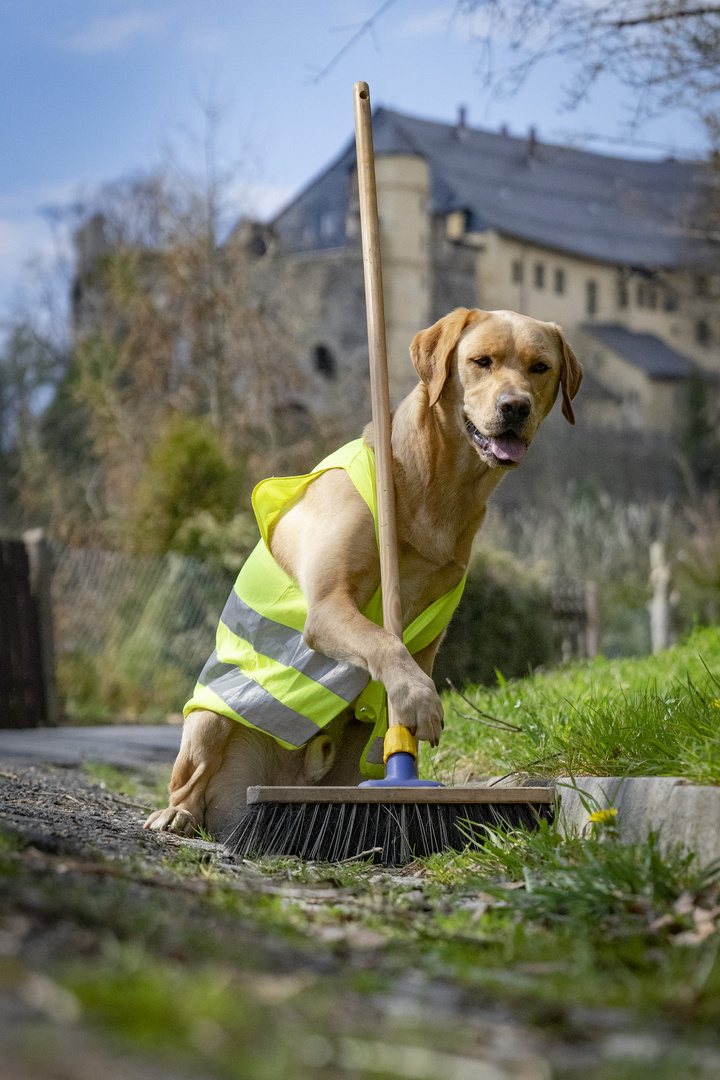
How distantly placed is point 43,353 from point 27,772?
35128 millimetres

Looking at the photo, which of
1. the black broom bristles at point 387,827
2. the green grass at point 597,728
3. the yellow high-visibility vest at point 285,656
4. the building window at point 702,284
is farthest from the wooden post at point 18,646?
the building window at point 702,284

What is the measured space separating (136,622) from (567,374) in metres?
8.20

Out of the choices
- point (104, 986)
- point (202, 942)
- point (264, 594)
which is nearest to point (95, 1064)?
point (104, 986)

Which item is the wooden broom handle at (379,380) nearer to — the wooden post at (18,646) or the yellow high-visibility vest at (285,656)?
the yellow high-visibility vest at (285,656)

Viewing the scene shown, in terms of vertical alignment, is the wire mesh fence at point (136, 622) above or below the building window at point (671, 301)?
below

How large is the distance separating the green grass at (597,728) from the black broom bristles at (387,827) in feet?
0.96

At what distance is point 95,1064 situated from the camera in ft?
3.61

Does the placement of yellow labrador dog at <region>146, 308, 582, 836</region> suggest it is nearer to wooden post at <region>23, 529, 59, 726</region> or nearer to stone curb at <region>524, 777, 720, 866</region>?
stone curb at <region>524, 777, 720, 866</region>

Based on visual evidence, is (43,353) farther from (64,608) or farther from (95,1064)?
(95,1064)

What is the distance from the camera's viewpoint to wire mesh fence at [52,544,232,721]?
10891 mm

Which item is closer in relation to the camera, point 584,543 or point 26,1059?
point 26,1059

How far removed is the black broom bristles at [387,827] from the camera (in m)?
3.05

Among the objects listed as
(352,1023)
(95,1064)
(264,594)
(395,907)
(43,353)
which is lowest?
(395,907)

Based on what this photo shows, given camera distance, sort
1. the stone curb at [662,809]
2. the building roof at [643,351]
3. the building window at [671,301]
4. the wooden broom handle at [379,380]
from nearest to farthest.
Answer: the stone curb at [662,809] < the wooden broom handle at [379,380] < the building roof at [643,351] < the building window at [671,301]
